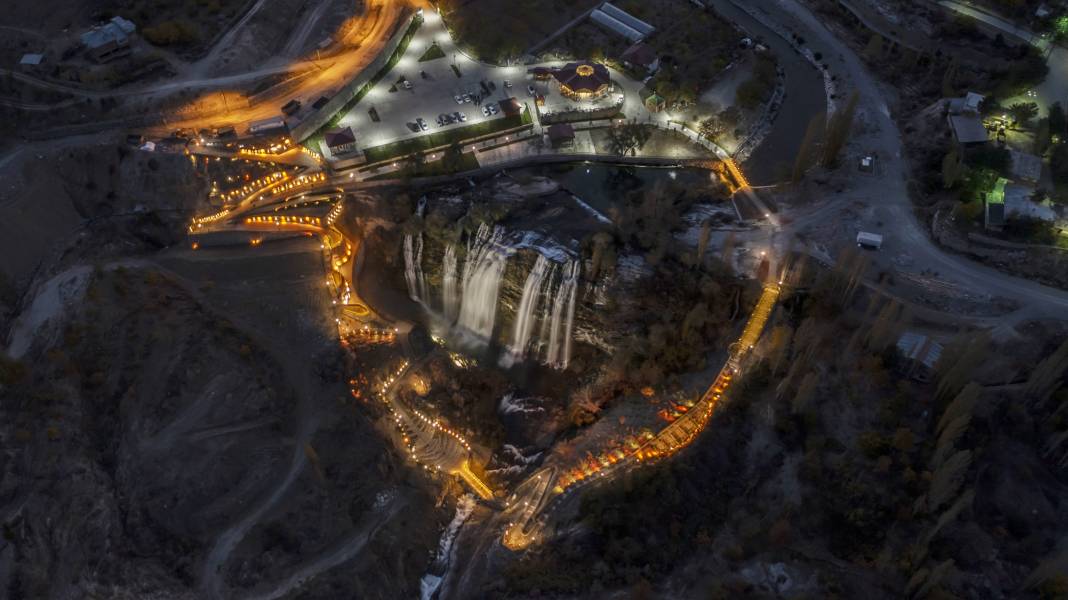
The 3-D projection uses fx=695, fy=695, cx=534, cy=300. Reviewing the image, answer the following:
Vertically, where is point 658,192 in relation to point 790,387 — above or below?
above

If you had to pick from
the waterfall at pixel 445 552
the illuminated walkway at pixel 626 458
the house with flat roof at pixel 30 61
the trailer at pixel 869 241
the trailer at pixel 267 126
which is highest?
the trailer at pixel 869 241

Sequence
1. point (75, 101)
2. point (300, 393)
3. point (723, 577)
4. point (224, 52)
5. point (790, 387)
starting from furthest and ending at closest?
point (224, 52)
point (75, 101)
point (300, 393)
point (790, 387)
point (723, 577)

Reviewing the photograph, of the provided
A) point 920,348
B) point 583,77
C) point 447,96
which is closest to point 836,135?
point 920,348

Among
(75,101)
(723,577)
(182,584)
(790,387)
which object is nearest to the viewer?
(723,577)

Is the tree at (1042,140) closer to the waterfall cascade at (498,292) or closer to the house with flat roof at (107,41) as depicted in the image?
the waterfall cascade at (498,292)

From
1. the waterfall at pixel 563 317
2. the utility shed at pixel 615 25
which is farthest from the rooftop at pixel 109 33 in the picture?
the waterfall at pixel 563 317

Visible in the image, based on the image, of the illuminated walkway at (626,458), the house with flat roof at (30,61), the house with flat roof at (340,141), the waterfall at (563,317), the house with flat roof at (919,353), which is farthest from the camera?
the house with flat roof at (30,61)

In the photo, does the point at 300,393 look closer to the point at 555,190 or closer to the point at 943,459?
the point at 555,190

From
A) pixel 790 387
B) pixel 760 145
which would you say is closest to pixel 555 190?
pixel 760 145
